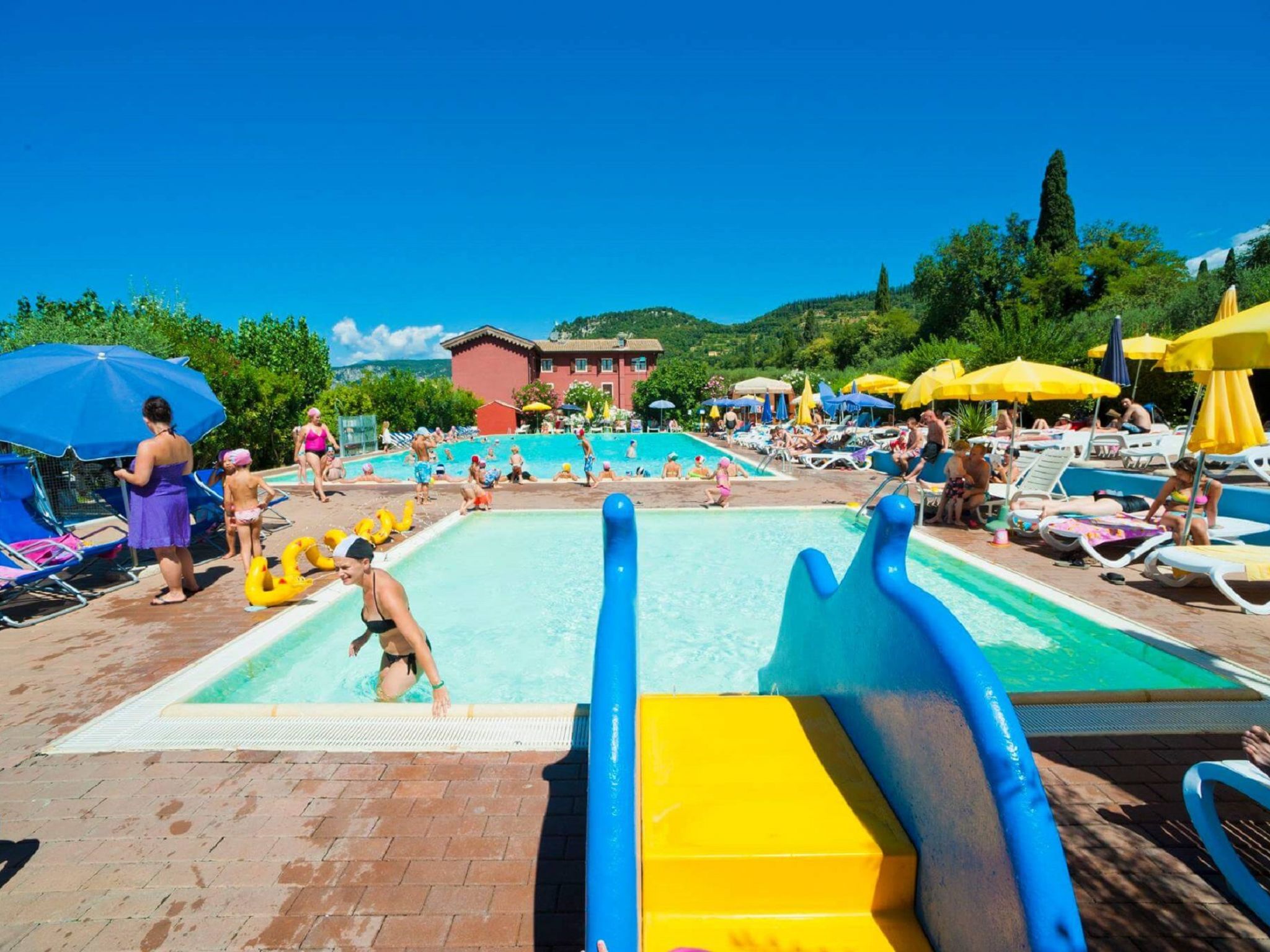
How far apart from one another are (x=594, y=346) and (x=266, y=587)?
169ft

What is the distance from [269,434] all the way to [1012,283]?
48.1 meters

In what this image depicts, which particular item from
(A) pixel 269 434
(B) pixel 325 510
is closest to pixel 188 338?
(A) pixel 269 434

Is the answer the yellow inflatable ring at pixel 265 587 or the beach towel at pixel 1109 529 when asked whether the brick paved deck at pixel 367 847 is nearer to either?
the yellow inflatable ring at pixel 265 587

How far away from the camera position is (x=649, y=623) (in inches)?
277

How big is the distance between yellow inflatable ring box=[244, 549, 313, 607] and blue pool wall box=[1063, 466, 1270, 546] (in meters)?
11.1

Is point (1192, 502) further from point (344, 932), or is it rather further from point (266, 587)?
point (266, 587)

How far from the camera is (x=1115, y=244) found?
40.9m

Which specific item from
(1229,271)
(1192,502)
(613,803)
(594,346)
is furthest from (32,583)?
(594,346)

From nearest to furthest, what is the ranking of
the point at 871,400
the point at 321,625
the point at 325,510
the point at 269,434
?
the point at 321,625 < the point at 325,510 < the point at 269,434 < the point at 871,400

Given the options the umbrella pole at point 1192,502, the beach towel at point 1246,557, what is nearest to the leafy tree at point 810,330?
the umbrella pole at point 1192,502

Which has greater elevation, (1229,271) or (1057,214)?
(1057,214)

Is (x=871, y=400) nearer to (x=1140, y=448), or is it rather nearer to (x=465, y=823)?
(x=1140, y=448)

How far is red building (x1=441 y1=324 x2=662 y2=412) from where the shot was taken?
51844 mm

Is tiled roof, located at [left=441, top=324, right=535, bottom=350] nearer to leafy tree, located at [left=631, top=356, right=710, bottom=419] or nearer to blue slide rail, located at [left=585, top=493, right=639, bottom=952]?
leafy tree, located at [left=631, top=356, right=710, bottom=419]
